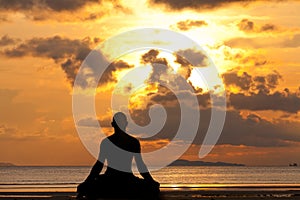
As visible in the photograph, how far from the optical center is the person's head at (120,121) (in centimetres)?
2272

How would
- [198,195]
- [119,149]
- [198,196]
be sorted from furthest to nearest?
[198,195], [198,196], [119,149]

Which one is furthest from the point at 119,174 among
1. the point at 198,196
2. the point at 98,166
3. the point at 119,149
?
the point at 198,196

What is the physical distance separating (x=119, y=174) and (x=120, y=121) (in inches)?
65.0

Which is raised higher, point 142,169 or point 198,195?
point 142,169

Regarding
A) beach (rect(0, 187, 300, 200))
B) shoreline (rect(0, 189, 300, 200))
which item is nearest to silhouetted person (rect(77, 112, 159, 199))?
beach (rect(0, 187, 300, 200))

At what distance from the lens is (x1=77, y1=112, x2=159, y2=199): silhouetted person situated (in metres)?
21.9

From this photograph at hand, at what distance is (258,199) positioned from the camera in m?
34.6

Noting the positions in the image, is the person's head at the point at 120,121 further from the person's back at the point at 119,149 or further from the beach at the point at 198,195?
the beach at the point at 198,195

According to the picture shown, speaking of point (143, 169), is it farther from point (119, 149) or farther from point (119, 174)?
point (119, 149)

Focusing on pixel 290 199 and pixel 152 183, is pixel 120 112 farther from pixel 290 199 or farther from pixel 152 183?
pixel 290 199

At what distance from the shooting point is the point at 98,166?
22484 mm

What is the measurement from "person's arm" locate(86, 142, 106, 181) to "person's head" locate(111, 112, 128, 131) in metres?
0.78

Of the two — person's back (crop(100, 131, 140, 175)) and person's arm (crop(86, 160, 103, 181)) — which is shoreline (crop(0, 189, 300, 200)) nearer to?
person's back (crop(100, 131, 140, 175))

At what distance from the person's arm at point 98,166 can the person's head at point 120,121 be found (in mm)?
781
